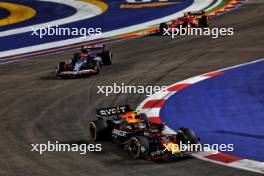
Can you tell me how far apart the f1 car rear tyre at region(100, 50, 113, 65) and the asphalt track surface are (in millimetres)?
374

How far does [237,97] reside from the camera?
1658cm

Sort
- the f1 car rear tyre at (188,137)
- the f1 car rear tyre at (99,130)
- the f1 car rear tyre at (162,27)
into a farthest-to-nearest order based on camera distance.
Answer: the f1 car rear tyre at (162,27) < the f1 car rear tyre at (99,130) < the f1 car rear tyre at (188,137)

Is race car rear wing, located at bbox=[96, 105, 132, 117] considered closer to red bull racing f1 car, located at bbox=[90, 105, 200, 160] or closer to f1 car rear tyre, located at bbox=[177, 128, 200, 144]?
red bull racing f1 car, located at bbox=[90, 105, 200, 160]

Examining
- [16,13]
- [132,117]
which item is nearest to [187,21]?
[16,13]

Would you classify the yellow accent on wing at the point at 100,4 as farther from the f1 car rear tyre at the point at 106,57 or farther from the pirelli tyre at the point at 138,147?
the pirelli tyre at the point at 138,147

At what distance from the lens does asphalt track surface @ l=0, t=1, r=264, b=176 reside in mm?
11867

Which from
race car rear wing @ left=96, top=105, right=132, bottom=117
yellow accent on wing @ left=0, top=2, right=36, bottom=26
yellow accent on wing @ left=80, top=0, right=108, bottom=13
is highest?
race car rear wing @ left=96, top=105, right=132, bottom=117

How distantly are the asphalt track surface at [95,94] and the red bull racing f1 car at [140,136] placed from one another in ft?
0.66

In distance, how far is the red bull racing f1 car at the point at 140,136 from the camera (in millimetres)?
12141

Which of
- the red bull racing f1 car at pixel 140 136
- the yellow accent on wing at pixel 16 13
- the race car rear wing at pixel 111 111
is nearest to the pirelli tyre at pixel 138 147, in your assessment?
the red bull racing f1 car at pixel 140 136

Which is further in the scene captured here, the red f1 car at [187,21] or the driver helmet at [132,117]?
the red f1 car at [187,21]

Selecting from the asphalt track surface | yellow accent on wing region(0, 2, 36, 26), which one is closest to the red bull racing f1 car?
the asphalt track surface

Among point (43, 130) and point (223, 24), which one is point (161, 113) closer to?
point (43, 130)

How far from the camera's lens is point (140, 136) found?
492 inches
